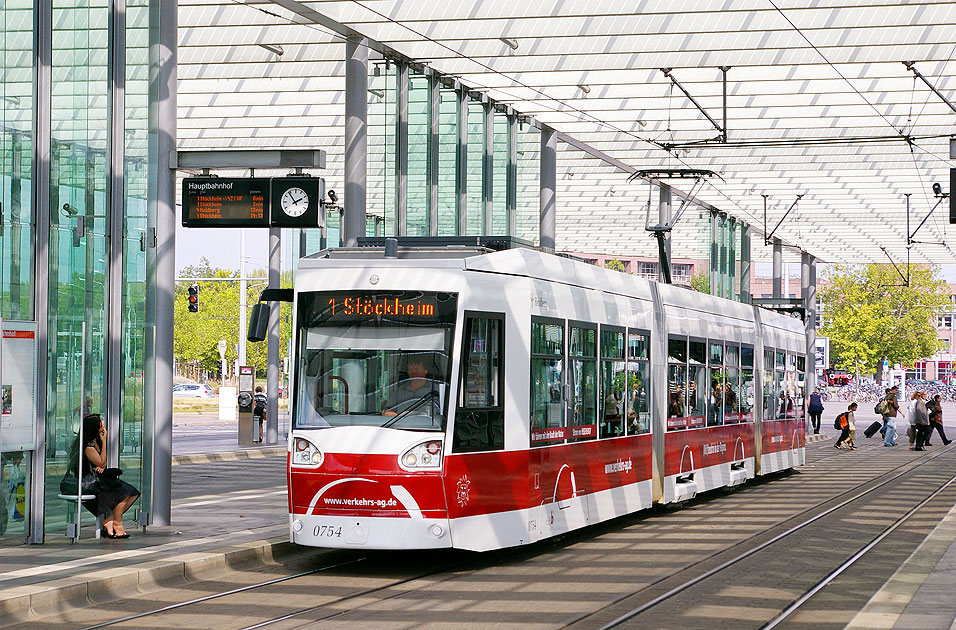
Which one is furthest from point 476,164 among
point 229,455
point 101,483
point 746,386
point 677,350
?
point 101,483

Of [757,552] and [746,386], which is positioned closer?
[757,552]

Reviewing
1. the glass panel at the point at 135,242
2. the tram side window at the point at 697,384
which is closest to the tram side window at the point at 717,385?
the tram side window at the point at 697,384

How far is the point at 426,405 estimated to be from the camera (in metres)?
12.4

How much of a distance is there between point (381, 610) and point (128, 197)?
21.8 feet

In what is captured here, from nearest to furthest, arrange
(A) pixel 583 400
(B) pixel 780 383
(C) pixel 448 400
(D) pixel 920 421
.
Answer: (C) pixel 448 400, (A) pixel 583 400, (B) pixel 780 383, (D) pixel 920 421

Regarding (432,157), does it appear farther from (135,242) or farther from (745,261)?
(745,261)

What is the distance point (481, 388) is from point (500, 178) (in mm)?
16722

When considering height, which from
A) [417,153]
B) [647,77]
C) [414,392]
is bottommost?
[414,392]

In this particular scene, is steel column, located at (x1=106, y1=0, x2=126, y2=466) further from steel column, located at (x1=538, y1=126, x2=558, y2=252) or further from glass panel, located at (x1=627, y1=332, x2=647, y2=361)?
steel column, located at (x1=538, y1=126, x2=558, y2=252)

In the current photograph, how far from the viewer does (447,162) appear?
26797 mm

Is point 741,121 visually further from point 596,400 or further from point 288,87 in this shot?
point 596,400

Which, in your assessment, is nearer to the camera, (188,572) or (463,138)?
(188,572)

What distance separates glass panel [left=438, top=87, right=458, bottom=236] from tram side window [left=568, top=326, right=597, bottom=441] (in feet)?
37.2

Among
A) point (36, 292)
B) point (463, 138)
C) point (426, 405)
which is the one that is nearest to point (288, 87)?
point (463, 138)
